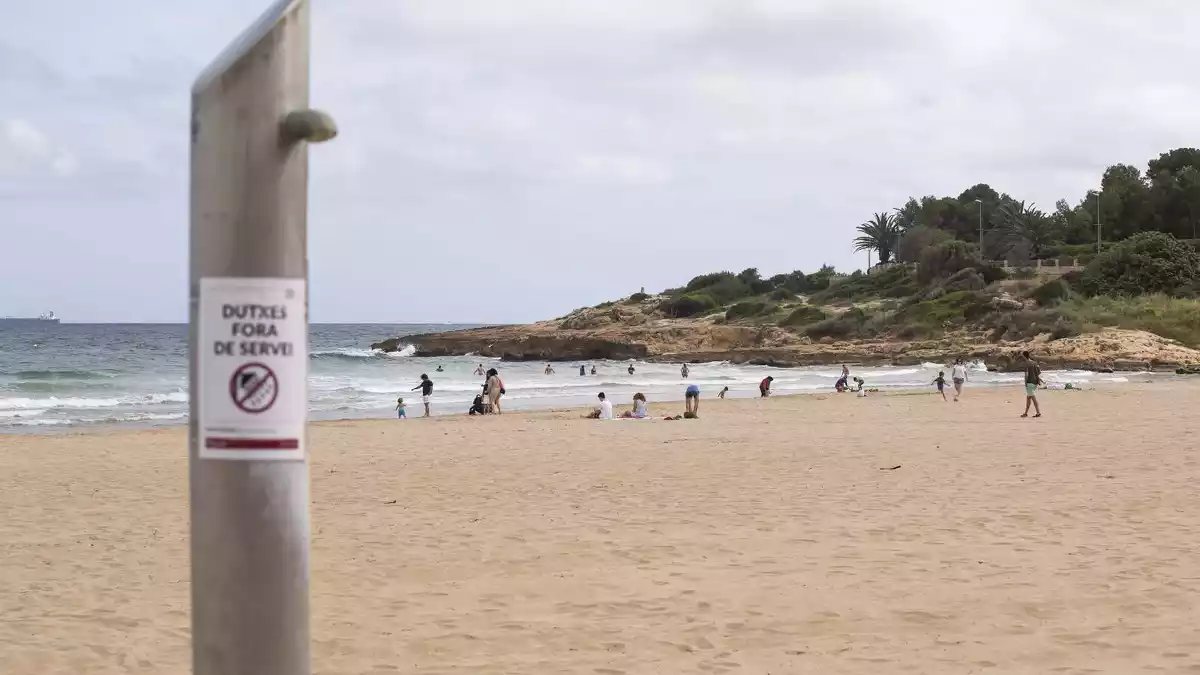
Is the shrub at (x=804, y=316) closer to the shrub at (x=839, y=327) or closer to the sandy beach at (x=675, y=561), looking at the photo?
the shrub at (x=839, y=327)

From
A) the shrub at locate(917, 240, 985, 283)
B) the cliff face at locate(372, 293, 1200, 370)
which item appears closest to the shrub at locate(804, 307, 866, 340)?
the cliff face at locate(372, 293, 1200, 370)

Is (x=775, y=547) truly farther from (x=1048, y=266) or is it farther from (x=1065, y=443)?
(x=1048, y=266)

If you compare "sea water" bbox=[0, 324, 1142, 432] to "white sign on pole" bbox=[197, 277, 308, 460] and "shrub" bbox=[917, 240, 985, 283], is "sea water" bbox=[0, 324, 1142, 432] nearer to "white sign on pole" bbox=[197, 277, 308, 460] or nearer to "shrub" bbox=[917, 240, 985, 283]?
"white sign on pole" bbox=[197, 277, 308, 460]

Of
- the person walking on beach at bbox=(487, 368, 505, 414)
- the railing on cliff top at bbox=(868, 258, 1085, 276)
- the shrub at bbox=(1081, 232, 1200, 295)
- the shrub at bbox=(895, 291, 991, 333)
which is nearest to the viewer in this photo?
the person walking on beach at bbox=(487, 368, 505, 414)

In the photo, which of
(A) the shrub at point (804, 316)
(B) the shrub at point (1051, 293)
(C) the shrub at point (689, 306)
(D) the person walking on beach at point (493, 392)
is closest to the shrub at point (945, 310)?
(B) the shrub at point (1051, 293)

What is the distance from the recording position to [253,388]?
8.64 ft

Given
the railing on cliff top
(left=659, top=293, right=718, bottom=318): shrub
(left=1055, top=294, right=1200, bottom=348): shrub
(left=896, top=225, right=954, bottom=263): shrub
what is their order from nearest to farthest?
(left=1055, top=294, right=1200, bottom=348): shrub < the railing on cliff top < (left=896, top=225, right=954, bottom=263): shrub < (left=659, top=293, right=718, bottom=318): shrub

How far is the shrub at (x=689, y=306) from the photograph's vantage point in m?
99.4

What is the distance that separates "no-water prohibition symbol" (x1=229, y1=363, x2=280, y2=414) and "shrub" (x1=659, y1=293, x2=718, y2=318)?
95943 mm

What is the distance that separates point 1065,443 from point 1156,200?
75356mm

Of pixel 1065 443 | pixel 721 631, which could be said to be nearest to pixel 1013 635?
pixel 721 631

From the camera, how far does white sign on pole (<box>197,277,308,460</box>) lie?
2.61 metres

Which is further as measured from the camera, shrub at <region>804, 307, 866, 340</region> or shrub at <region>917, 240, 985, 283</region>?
shrub at <region>917, 240, 985, 283</region>

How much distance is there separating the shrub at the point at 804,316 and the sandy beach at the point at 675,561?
66076mm
